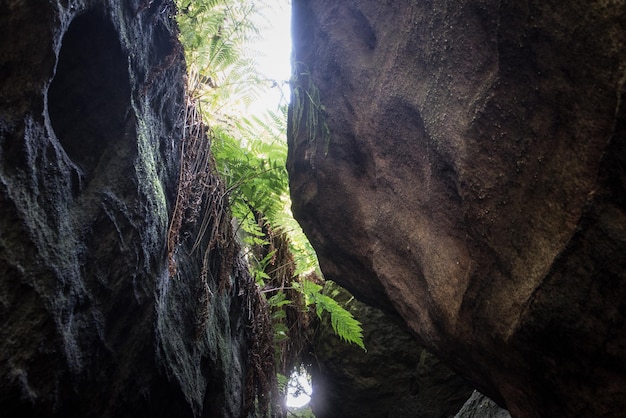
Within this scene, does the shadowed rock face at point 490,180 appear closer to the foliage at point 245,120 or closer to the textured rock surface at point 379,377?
the foliage at point 245,120

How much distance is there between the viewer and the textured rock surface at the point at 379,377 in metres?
5.39

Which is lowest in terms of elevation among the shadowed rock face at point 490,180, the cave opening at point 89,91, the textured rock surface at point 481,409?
the textured rock surface at point 481,409

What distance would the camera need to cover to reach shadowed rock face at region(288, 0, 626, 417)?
4.97ft

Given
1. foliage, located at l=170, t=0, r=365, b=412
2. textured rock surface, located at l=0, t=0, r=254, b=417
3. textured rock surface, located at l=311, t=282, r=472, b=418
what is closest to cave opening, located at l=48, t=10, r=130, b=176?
textured rock surface, located at l=0, t=0, r=254, b=417

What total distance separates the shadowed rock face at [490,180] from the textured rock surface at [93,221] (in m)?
1.01

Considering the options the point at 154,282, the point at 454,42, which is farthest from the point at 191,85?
the point at 454,42

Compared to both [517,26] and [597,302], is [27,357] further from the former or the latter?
[517,26]

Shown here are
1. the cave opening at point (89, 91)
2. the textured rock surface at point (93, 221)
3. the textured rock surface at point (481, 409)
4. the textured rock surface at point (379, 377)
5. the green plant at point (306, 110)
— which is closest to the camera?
the textured rock surface at point (93, 221)

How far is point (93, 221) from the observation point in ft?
6.73

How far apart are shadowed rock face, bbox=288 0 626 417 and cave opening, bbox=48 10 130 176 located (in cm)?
117

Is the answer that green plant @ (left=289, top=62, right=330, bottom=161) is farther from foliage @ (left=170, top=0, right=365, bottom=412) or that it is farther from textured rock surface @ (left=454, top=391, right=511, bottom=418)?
textured rock surface @ (left=454, top=391, right=511, bottom=418)

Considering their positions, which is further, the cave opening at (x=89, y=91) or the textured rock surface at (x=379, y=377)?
the textured rock surface at (x=379, y=377)

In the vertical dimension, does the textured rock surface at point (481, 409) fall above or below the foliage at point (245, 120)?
below

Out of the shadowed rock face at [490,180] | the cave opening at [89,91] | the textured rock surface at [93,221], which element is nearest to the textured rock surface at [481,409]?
the shadowed rock face at [490,180]
